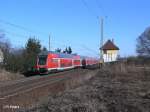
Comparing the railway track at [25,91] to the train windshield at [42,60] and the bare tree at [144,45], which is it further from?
the bare tree at [144,45]

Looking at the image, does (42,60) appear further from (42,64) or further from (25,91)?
(25,91)

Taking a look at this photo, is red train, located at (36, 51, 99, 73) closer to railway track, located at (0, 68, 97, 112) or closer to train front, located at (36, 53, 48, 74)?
train front, located at (36, 53, 48, 74)

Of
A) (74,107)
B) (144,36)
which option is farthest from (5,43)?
(74,107)

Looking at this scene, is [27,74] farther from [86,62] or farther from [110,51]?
[110,51]

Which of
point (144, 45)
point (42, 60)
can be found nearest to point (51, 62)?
point (42, 60)

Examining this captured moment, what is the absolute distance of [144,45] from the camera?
5408 inches

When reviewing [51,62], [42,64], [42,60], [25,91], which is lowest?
[25,91]

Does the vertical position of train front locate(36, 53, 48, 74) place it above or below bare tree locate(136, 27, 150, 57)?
below

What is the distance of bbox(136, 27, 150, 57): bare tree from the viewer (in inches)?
5211

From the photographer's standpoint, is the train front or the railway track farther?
the train front

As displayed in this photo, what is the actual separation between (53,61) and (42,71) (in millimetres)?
2234

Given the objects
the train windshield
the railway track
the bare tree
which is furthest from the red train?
the bare tree

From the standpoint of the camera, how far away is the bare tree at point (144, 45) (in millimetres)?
132363

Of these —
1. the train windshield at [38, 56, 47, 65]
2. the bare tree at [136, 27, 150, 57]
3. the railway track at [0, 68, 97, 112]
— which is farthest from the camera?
the bare tree at [136, 27, 150, 57]
